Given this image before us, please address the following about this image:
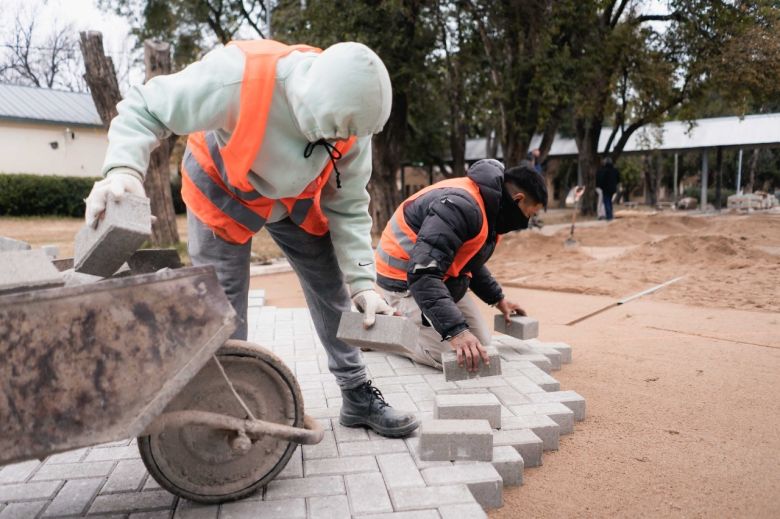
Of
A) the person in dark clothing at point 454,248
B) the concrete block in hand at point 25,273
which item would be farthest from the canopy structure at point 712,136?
the concrete block in hand at point 25,273

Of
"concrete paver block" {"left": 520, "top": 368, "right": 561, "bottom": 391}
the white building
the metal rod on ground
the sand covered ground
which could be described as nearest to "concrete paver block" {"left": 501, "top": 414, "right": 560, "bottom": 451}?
"concrete paver block" {"left": 520, "top": 368, "right": 561, "bottom": 391}

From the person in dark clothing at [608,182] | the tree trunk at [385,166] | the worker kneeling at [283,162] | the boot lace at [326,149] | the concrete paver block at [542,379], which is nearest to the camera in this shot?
the worker kneeling at [283,162]

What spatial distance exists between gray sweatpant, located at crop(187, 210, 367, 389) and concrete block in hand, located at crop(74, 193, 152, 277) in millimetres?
672

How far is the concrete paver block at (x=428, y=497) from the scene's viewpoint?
230 cm

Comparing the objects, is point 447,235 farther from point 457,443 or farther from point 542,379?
point 457,443

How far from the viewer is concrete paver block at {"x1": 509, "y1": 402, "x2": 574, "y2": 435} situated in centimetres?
A: 317

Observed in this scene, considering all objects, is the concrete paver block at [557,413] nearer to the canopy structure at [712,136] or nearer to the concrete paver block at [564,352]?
the concrete paver block at [564,352]

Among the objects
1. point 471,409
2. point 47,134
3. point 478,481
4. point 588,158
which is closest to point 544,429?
point 471,409

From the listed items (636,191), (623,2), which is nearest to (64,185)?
(623,2)

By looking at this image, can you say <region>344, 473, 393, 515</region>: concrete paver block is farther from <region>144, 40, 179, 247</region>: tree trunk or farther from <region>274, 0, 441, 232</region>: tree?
<region>274, 0, 441, 232</region>: tree

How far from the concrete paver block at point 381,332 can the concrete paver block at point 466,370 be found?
896mm

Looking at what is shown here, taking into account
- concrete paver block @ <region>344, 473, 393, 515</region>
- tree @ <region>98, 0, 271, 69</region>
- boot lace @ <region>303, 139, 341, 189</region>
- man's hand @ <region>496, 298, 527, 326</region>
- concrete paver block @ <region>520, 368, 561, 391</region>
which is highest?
tree @ <region>98, 0, 271, 69</region>

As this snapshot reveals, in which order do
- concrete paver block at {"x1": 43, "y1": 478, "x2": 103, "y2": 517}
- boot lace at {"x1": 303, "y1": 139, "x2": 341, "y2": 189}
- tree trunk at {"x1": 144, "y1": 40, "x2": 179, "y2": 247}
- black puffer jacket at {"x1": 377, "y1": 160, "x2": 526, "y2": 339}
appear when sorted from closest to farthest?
boot lace at {"x1": 303, "y1": 139, "x2": 341, "y2": 189} < concrete paver block at {"x1": 43, "y1": 478, "x2": 103, "y2": 517} < black puffer jacket at {"x1": 377, "y1": 160, "x2": 526, "y2": 339} < tree trunk at {"x1": 144, "y1": 40, "x2": 179, "y2": 247}

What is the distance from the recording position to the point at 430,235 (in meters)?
3.39
